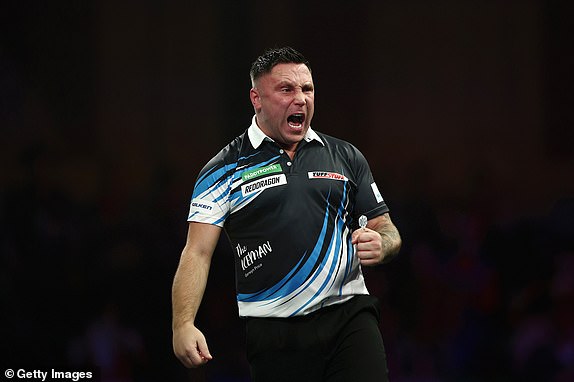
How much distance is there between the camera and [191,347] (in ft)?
10.2

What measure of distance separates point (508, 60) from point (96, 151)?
12.0 feet

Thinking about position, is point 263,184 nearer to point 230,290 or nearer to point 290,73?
point 290,73

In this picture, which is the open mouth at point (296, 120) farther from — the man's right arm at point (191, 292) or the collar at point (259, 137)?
the man's right arm at point (191, 292)

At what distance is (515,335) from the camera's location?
22.0 ft

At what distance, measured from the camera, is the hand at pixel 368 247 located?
10.1ft

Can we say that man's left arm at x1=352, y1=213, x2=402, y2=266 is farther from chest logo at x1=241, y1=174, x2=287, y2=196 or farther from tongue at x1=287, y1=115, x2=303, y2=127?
tongue at x1=287, y1=115, x2=303, y2=127

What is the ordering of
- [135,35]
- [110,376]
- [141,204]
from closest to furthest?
[110,376] < [141,204] < [135,35]

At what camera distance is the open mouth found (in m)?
3.50

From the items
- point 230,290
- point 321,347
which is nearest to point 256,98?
point 321,347

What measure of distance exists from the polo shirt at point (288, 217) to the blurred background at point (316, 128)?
3276 mm

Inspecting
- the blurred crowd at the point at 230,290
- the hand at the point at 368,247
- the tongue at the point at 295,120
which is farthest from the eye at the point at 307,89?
the blurred crowd at the point at 230,290

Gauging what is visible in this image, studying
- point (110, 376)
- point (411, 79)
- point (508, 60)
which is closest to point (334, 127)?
point (411, 79)

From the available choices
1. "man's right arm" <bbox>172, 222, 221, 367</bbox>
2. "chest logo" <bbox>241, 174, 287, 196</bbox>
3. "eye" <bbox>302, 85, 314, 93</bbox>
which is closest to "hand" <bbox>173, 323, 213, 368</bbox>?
"man's right arm" <bbox>172, 222, 221, 367</bbox>

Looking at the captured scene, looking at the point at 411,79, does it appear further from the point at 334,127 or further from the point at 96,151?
the point at 96,151
